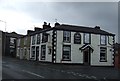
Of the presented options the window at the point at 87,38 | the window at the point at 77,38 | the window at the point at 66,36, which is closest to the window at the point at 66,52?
the window at the point at 66,36

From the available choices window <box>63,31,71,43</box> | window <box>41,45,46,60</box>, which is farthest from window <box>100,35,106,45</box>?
window <box>41,45,46,60</box>

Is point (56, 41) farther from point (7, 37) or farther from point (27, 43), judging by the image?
point (7, 37)

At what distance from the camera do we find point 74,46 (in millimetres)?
36656

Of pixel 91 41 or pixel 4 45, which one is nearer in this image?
pixel 91 41

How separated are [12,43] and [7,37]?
2458 millimetres

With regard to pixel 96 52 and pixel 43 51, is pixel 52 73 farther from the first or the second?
pixel 96 52

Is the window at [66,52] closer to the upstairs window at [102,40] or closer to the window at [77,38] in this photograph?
the window at [77,38]

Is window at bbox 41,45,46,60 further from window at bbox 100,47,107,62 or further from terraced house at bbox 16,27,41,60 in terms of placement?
window at bbox 100,47,107,62

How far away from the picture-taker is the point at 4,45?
227 ft

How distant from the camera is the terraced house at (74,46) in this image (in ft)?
117

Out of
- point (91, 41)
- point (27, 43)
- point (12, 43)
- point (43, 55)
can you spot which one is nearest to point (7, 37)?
point (12, 43)

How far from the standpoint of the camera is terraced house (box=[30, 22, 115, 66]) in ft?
117

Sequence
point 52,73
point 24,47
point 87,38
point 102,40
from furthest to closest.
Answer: point 24,47, point 102,40, point 87,38, point 52,73

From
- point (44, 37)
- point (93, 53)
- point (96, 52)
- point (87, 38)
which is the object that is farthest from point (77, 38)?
point (44, 37)
